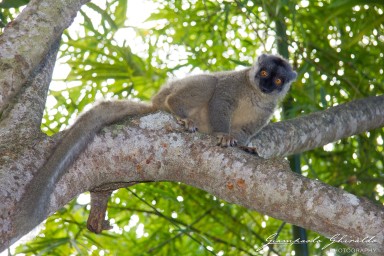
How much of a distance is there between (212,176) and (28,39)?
128 cm

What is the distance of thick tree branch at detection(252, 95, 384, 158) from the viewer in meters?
4.75

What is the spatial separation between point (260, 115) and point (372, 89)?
1.51 m

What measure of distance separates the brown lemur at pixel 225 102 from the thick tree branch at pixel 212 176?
1.65 feet

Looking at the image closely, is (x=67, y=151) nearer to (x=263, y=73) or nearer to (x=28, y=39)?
(x=28, y=39)

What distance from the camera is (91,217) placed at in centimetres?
409

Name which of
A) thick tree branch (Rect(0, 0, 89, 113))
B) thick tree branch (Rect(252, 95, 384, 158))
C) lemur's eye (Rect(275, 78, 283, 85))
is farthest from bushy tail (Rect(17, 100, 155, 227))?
lemur's eye (Rect(275, 78, 283, 85))

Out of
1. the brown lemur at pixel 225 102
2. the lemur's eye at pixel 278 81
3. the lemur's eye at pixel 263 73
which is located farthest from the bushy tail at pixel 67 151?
the lemur's eye at pixel 278 81

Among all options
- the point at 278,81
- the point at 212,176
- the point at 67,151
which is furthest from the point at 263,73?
the point at 67,151

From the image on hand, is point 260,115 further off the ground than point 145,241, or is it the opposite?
point 260,115

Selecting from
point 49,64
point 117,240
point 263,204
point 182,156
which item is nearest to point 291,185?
point 263,204

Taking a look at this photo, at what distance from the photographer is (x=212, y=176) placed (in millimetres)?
3441

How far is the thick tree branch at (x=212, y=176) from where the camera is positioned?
120 inches

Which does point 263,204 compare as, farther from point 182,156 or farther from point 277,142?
point 277,142

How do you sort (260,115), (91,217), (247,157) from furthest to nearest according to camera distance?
(260,115), (91,217), (247,157)
